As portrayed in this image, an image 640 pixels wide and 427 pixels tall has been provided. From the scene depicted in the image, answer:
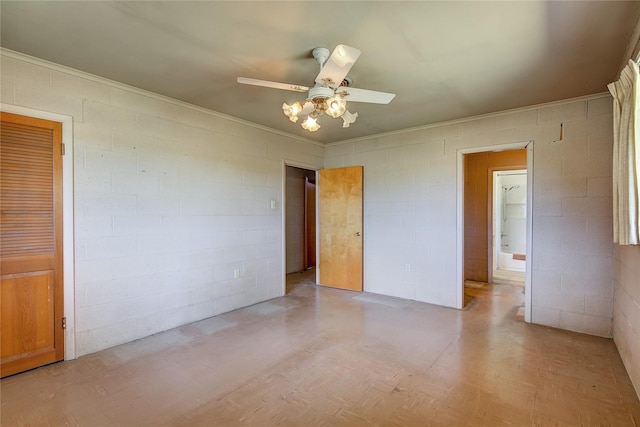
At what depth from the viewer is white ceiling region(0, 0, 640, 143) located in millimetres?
1794

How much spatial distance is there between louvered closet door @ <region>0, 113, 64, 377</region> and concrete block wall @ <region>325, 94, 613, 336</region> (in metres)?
3.72

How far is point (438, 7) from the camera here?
1.77 metres

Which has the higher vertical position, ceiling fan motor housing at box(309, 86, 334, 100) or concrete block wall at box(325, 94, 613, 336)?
ceiling fan motor housing at box(309, 86, 334, 100)

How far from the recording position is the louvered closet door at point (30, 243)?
7.47ft

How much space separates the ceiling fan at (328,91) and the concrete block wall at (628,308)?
7.18ft

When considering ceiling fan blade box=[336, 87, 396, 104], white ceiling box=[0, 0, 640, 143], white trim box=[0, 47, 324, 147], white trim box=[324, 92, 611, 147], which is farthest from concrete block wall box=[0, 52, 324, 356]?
ceiling fan blade box=[336, 87, 396, 104]

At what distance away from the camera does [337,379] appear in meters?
2.27

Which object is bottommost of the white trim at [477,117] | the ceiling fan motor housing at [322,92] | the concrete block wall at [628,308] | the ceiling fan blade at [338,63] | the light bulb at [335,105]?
the concrete block wall at [628,308]

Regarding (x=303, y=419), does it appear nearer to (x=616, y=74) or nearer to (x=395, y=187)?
(x=395, y=187)

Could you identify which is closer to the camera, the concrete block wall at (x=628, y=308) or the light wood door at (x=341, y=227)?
the concrete block wall at (x=628, y=308)

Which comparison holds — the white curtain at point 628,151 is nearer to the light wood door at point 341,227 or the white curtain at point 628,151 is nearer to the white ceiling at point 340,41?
the white ceiling at point 340,41

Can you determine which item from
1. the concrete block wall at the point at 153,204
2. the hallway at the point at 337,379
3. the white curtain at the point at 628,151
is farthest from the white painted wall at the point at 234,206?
the white curtain at the point at 628,151

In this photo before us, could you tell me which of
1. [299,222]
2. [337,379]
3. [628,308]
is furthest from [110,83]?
[628,308]

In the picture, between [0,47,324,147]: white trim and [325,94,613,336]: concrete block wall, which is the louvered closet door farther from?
[325,94,613,336]: concrete block wall
